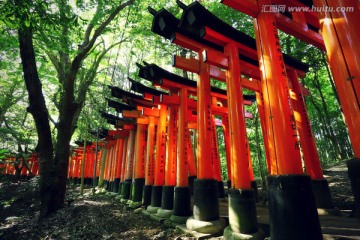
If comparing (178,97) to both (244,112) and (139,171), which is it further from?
(139,171)

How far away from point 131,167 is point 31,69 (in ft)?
23.6

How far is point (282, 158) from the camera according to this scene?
333 cm

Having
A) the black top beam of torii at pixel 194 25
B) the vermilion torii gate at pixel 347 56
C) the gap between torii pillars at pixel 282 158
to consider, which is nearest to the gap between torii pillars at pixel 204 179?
the black top beam of torii at pixel 194 25

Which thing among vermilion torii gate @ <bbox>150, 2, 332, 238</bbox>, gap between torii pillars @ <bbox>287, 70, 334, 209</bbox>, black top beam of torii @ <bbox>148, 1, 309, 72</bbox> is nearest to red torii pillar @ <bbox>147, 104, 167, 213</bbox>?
vermilion torii gate @ <bbox>150, 2, 332, 238</bbox>

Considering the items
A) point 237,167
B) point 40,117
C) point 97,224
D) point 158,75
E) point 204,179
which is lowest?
point 97,224

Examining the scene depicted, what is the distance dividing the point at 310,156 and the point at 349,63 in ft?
13.2

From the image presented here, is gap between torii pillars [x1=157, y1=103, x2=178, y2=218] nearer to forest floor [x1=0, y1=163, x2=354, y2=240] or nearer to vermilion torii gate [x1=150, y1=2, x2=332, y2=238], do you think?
forest floor [x1=0, y1=163, x2=354, y2=240]

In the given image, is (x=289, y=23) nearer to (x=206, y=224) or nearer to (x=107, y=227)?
(x=206, y=224)

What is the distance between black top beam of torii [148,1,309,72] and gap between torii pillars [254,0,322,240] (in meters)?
1.08

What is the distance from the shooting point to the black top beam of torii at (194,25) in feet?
15.5

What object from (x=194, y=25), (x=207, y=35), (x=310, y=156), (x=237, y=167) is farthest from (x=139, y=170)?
(x=194, y=25)

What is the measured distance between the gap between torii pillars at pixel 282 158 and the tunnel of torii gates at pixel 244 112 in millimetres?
13

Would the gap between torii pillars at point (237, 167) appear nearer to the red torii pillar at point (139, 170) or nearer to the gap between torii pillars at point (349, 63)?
the gap between torii pillars at point (349, 63)

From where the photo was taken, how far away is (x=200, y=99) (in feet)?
20.6
